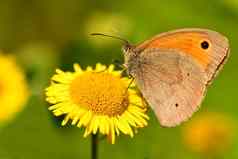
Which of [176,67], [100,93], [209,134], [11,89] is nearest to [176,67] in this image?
[176,67]

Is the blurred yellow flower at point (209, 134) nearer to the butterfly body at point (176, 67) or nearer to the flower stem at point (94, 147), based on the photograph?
the butterfly body at point (176, 67)

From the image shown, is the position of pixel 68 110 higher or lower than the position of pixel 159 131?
higher

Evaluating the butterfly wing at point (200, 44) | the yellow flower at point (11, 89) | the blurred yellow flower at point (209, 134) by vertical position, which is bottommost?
the blurred yellow flower at point (209, 134)

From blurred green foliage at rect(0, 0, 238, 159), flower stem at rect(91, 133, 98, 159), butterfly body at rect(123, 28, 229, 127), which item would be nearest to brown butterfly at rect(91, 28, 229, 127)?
butterfly body at rect(123, 28, 229, 127)

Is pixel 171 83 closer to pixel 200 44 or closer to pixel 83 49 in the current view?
pixel 200 44

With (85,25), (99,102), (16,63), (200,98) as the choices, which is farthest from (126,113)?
(85,25)

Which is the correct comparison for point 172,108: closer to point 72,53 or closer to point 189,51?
point 189,51

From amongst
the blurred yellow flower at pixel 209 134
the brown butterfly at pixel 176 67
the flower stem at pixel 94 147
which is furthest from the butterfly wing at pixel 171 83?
the blurred yellow flower at pixel 209 134
